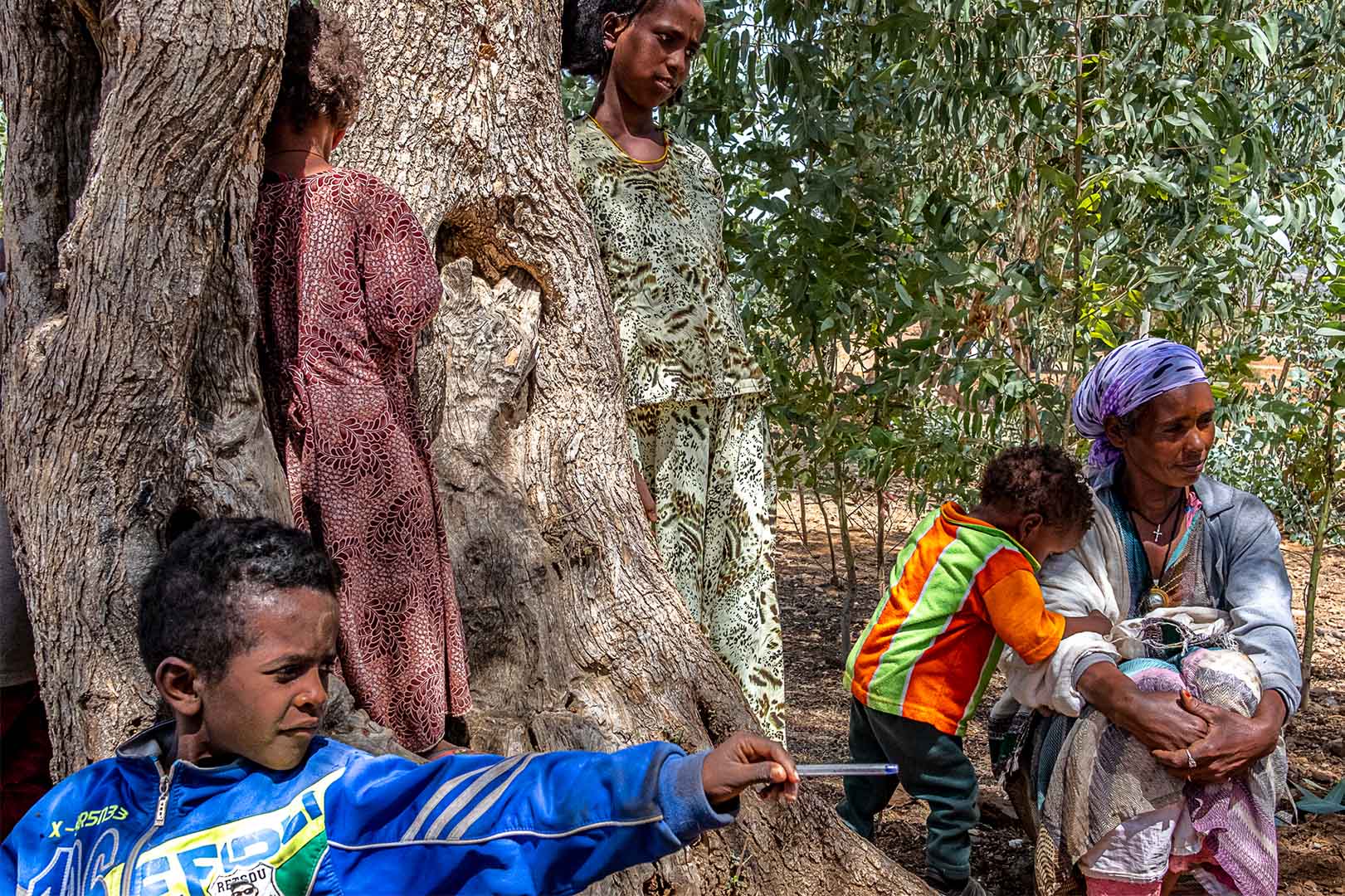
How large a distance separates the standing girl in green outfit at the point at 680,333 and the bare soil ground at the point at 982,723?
2.83 ft

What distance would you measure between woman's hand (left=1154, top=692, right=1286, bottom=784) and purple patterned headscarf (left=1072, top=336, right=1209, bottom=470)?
71 centimetres

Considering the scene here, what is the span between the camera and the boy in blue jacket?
171cm

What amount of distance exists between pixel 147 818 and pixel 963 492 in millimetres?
3604

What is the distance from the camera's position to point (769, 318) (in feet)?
19.1

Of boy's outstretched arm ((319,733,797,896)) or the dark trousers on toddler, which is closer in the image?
boy's outstretched arm ((319,733,797,896))

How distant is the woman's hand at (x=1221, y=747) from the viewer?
3.02 meters

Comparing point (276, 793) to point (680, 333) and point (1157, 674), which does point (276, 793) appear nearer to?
point (680, 333)

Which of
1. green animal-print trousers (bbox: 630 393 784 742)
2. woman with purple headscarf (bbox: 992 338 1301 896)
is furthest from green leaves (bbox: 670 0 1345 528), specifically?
green animal-print trousers (bbox: 630 393 784 742)

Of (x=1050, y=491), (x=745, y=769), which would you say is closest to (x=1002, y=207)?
(x=1050, y=491)

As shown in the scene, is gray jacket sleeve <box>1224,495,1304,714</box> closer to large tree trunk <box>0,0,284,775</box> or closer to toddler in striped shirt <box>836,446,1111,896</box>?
toddler in striped shirt <box>836,446,1111,896</box>

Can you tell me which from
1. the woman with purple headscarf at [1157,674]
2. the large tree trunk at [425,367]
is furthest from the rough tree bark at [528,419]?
the woman with purple headscarf at [1157,674]

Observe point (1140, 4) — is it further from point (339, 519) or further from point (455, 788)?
point (455, 788)

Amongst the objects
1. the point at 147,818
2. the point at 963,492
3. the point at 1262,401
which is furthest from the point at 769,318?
the point at 147,818

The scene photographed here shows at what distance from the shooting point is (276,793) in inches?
73.2
